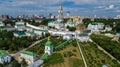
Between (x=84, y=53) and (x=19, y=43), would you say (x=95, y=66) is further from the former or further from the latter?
(x=19, y=43)

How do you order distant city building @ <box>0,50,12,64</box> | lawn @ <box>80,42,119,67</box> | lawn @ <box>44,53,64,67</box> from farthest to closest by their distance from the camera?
distant city building @ <box>0,50,12,64</box> → lawn @ <box>80,42,119,67</box> → lawn @ <box>44,53,64,67</box>

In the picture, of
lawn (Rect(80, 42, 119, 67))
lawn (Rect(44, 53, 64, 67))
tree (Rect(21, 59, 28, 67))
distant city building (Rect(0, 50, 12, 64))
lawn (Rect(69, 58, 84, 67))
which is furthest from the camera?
distant city building (Rect(0, 50, 12, 64))

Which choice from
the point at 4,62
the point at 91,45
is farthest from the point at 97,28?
the point at 4,62

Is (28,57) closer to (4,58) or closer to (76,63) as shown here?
(4,58)

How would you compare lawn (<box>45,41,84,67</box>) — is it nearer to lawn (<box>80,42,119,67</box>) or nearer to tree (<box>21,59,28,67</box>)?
lawn (<box>80,42,119,67</box>)

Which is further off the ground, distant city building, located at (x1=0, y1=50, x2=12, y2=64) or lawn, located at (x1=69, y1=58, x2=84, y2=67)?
lawn, located at (x1=69, y1=58, x2=84, y2=67)

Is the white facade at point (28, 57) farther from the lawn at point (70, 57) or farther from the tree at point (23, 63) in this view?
the lawn at point (70, 57)

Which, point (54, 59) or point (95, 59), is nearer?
point (54, 59)

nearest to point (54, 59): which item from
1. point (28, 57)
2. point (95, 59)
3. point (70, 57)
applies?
point (70, 57)

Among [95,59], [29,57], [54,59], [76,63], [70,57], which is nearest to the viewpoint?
[76,63]

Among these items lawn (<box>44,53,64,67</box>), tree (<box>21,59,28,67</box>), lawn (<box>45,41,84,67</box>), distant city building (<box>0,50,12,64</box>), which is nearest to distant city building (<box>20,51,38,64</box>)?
tree (<box>21,59,28,67</box>)

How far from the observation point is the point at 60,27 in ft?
197

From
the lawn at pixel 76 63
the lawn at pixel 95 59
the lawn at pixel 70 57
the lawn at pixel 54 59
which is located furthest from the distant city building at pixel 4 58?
the lawn at pixel 95 59

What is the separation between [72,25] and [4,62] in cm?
3618
